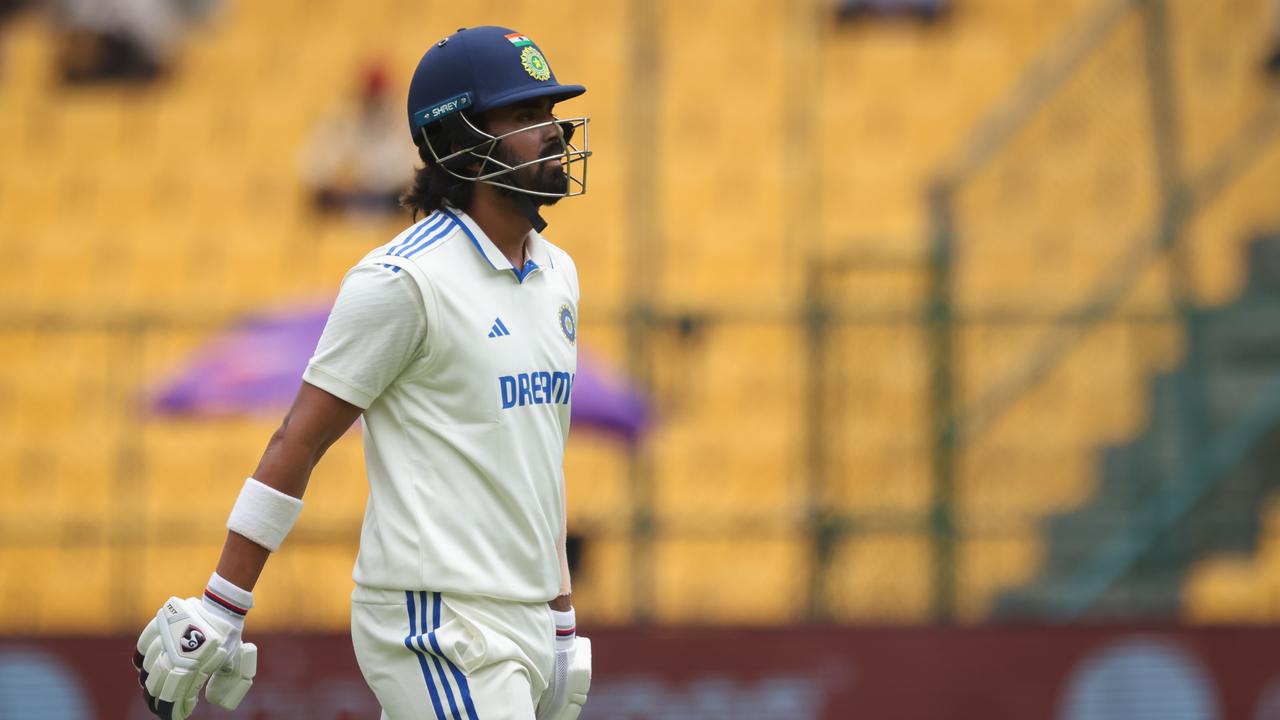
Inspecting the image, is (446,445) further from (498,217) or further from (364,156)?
(364,156)

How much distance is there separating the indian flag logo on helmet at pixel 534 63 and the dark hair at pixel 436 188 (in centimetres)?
25

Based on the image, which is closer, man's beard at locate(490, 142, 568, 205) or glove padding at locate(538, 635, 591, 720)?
man's beard at locate(490, 142, 568, 205)

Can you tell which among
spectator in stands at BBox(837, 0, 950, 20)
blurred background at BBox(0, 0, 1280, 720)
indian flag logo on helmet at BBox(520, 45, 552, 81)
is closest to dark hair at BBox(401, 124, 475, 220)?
indian flag logo on helmet at BBox(520, 45, 552, 81)

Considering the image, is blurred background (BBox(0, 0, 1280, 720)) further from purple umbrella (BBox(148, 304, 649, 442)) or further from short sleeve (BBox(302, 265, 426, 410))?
→ short sleeve (BBox(302, 265, 426, 410))

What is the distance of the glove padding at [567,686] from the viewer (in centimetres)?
432

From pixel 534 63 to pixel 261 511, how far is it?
43.7 inches

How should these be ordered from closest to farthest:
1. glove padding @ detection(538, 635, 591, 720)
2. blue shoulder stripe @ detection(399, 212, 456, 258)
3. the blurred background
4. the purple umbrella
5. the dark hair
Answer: blue shoulder stripe @ detection(399, 212, 456, 258), the dark hair, glove padding @ detection(538, 635, 591, 720), the blurred background, the purple umbrella

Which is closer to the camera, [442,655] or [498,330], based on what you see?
[442,655]

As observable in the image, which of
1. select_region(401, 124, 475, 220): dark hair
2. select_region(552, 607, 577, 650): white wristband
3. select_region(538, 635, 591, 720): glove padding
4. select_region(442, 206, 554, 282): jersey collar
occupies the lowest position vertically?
select_region(538, 635, 591, 720): glove padding

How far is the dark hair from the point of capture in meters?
4.14

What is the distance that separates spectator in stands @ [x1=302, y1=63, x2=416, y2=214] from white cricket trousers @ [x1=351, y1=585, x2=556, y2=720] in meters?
8.61

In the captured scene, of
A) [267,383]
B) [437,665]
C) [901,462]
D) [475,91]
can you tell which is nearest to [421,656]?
[437,665]

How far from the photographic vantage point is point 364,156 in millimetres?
12789

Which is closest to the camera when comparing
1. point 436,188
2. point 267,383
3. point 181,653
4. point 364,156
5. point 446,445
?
point 181,653
